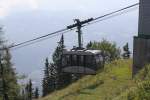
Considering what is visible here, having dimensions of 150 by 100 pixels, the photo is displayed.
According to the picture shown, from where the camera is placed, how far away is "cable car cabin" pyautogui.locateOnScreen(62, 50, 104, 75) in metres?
37.7

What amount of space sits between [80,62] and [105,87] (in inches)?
189

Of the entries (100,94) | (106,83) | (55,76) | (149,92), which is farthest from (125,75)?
(55,76)

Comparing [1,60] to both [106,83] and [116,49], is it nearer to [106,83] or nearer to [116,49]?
[106,83]

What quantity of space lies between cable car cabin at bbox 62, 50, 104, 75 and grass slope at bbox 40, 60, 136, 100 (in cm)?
131

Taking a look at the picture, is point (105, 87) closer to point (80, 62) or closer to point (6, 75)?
point (80, 62)

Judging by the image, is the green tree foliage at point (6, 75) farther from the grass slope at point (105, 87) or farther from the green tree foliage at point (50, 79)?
the green tree foliage at point (50, 79)

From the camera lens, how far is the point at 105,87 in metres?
34.0

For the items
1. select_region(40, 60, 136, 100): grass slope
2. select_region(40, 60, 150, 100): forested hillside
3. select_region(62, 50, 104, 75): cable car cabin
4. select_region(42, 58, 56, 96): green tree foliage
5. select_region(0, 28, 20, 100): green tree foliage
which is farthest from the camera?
select_region(42, 58, 56, 96): green tree foliage

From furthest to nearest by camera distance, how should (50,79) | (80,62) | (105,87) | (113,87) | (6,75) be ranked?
(50,79) < (6,75) < (80,62) < (105,87) < (113,87)

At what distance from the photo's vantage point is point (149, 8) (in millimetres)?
28656

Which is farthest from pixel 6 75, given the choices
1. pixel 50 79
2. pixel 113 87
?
pixel 50 79

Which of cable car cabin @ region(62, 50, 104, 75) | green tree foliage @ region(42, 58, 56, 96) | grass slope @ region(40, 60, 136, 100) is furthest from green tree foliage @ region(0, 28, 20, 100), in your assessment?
green tree foliage @ region(42, 58, 56, 96)

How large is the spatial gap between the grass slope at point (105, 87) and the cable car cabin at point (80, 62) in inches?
51.5

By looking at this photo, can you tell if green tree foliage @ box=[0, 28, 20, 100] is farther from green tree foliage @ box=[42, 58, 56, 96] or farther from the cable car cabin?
green tree foliage @ box=[42, 58, 56, 96]
